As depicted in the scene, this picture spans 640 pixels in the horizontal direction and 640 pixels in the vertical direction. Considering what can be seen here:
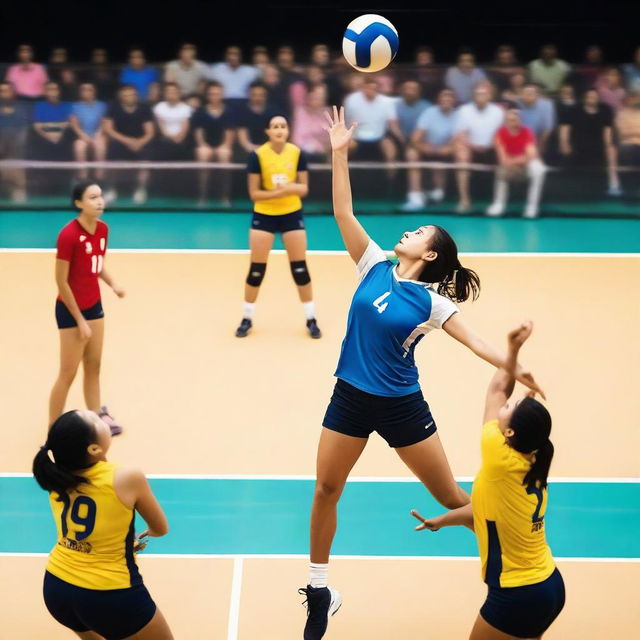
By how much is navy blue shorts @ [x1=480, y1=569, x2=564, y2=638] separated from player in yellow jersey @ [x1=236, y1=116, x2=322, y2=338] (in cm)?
581

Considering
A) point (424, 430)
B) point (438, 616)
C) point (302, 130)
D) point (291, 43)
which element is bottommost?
point (438, 616)

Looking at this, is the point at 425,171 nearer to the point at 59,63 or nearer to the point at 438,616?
the point at 59,63

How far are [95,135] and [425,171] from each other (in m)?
4.80

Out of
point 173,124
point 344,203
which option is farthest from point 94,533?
point 173,124

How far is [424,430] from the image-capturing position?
19.2ft

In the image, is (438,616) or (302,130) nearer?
(438,616)

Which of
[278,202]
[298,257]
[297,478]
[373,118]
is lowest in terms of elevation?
[297,478]

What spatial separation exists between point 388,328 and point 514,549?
132 cm

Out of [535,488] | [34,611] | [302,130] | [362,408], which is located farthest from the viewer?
[302,130]

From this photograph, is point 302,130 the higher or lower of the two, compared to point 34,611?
higher

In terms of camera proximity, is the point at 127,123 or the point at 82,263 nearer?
the point at 82,263

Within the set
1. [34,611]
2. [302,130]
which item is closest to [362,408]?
[34,611]

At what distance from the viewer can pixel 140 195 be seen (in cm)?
1597

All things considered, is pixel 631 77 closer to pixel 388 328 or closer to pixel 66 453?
pixel 388 328
